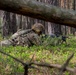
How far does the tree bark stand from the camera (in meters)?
2.77

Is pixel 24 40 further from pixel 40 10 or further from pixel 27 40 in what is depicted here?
pixel 40 10

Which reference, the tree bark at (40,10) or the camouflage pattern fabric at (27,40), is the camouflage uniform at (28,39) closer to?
the camouflage pattern fabric at (27,40)

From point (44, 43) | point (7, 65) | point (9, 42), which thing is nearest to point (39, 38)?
point (44, 43)

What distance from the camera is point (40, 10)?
2.85 meters

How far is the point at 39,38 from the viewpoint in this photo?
33.8 feet

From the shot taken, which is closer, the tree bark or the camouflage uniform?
the tree bark

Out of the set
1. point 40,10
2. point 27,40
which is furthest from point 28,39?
point 40,10

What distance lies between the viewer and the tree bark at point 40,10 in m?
2.77

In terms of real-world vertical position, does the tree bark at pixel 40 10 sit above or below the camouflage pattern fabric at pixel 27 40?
above

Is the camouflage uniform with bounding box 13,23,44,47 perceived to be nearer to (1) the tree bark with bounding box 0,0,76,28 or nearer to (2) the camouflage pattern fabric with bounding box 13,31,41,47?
(2) the camouflage pattern fabric with bounding box 13,31,41,47

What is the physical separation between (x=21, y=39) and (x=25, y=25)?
1064 centimetres

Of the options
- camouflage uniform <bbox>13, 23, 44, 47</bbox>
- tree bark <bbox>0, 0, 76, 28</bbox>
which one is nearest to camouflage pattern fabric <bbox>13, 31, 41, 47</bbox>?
camouflage uniform <bbox>13, 23, 44, 47</bbox>

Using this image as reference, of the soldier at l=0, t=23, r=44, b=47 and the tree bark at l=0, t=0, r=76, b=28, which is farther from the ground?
the tree bark at l=0, t=0, r=76, b=28

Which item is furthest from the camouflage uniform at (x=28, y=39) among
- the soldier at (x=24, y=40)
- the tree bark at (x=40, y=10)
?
the tree bark at (x=40, y=10)
